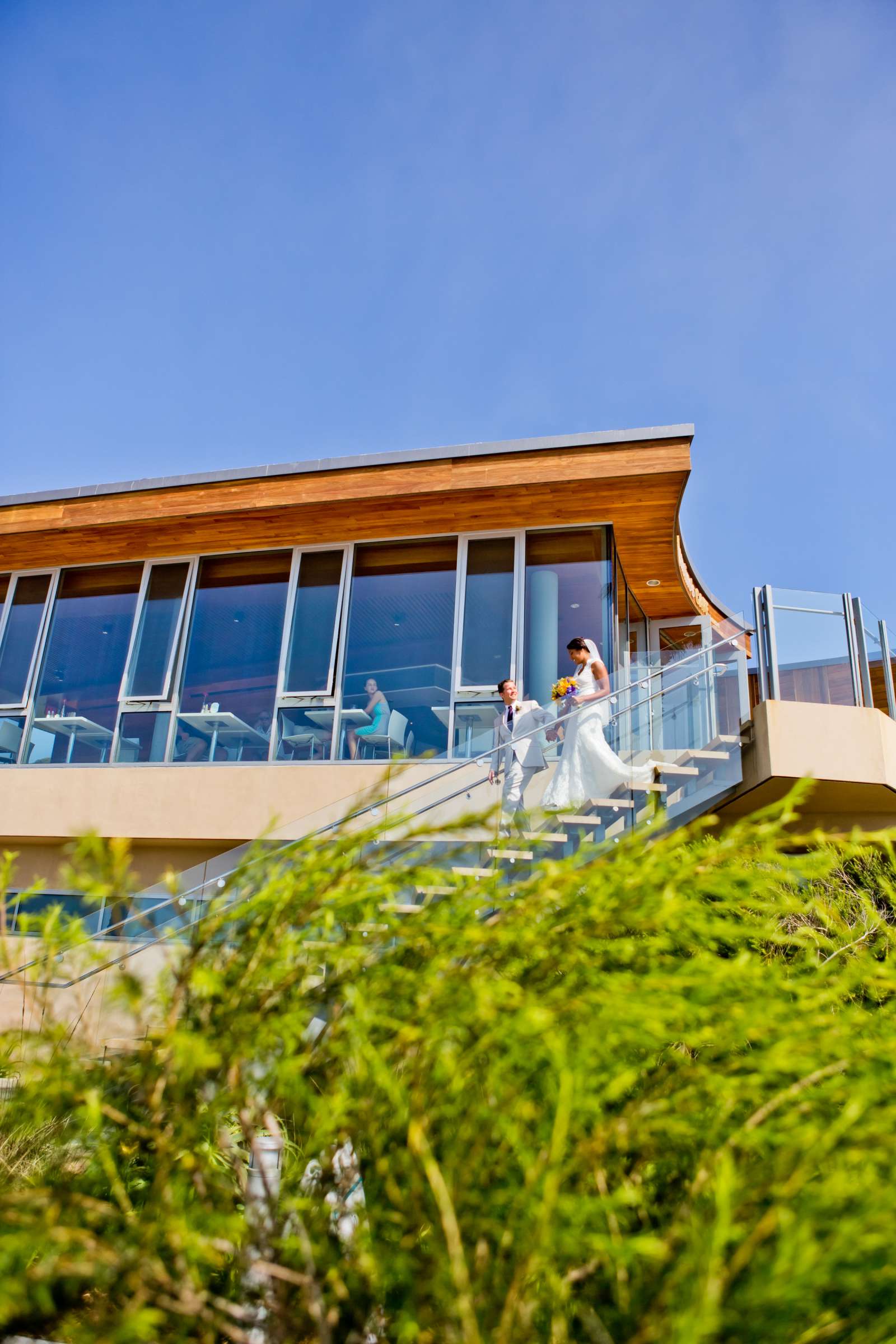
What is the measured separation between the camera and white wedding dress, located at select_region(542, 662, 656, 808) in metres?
7.69

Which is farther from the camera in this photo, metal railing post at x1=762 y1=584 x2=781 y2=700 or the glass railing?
the glass railing

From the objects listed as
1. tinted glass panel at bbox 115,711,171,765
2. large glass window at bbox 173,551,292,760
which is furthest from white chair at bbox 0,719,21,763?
large glass window at bbox 173,551,292,760

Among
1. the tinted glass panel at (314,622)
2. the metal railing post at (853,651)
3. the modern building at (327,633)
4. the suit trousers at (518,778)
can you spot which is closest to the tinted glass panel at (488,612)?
the modern building at (327,633)

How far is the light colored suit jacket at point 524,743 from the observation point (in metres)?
7.62

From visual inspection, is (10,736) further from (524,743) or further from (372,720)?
(524,743)

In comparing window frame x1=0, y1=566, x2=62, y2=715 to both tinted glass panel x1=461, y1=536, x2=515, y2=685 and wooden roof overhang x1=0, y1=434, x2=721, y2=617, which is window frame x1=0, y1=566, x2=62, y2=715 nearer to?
wooden roof overhang x1=0, y1=434, x2=721, y2=617

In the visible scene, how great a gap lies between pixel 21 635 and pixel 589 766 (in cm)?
869

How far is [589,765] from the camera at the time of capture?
7781 mm

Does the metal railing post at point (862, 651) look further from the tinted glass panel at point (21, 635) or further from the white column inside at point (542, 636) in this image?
the tinted glass panel at point (21, 635)

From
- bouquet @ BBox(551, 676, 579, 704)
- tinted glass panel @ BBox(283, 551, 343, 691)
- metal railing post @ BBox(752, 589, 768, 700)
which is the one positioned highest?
tinted glass panel @ BBox(283, 551, 343, 691)

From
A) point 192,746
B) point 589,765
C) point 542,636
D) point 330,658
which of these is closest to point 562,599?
point 542,636

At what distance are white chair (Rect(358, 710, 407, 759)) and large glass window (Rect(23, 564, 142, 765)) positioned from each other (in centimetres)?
334

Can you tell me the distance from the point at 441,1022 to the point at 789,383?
40.2 m

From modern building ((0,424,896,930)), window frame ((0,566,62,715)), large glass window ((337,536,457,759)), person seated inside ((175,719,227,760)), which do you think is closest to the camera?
modern building ((0,424,896,930))
